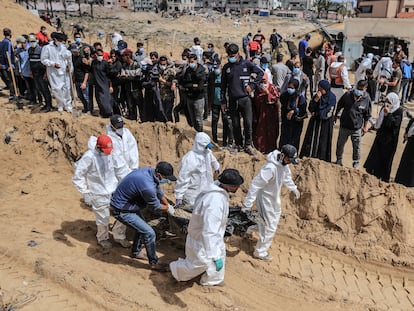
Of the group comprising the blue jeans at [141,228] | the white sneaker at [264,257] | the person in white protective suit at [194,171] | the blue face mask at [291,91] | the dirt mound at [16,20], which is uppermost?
the dirt mound at [16,20]

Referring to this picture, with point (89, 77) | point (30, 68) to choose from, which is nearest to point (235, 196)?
point (89, 77)

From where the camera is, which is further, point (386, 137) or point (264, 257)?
point (386, 137)

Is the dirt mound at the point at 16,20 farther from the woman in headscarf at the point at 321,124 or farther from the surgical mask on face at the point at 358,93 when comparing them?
the surgical mask on face at the point at 358,93

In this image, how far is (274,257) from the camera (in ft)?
21.1

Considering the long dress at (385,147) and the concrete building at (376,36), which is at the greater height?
the concrete building at (376,36)

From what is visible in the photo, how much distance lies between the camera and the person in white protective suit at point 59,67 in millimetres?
9250

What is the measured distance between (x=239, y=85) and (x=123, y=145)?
2.65 metres

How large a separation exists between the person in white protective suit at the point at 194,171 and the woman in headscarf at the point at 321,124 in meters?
2.58

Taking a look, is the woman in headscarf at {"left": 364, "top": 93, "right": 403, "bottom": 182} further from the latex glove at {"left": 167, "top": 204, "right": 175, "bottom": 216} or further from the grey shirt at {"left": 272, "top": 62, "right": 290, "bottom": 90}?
the latex glove at {"left": 167, "top": 204, "right": 175, "bottom": 216}

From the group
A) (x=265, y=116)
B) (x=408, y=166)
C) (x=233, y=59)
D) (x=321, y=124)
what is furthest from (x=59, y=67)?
(x=408, y=166)

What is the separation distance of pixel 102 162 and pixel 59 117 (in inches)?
180

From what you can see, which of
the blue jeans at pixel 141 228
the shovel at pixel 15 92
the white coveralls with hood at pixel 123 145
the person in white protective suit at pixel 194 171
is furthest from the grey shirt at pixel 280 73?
the shovel at pixel 15 92

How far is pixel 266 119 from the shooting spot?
820 cm

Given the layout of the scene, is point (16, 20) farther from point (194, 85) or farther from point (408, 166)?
point (408, 166)
